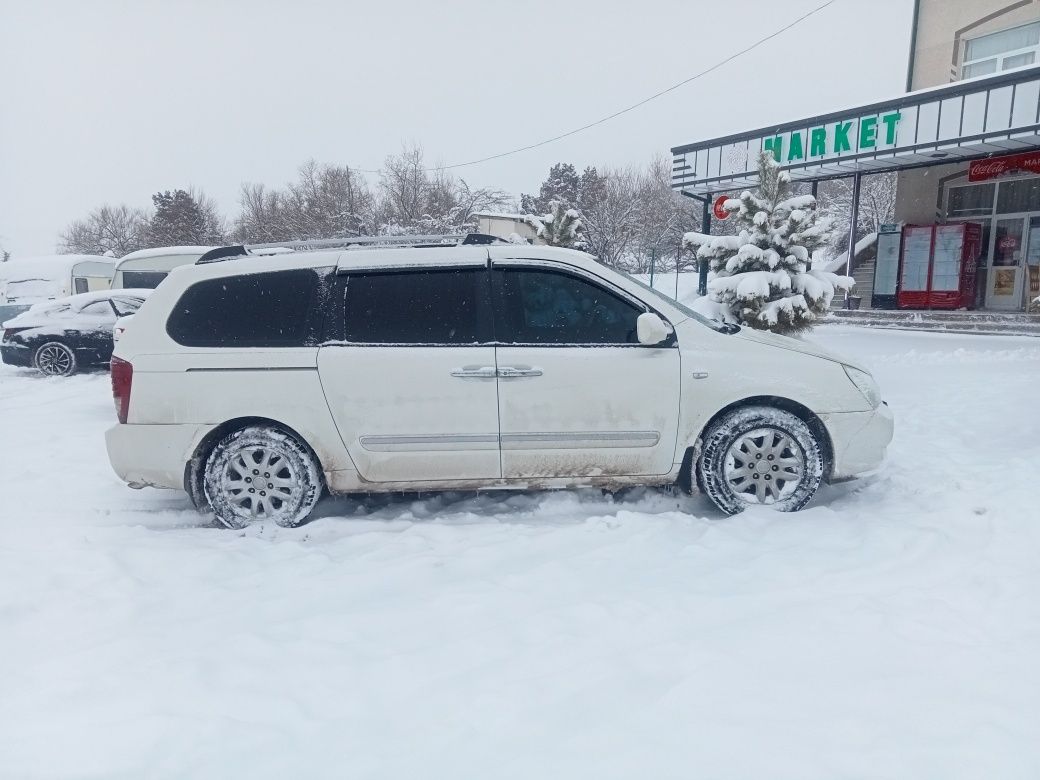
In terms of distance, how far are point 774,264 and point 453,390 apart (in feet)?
26.4

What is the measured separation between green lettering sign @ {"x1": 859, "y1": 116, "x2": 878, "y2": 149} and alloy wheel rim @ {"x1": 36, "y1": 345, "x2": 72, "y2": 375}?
59.1 feet

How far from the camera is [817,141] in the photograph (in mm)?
17406

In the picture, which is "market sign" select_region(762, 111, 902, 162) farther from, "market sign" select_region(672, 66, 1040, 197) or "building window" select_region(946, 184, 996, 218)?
"building window" select_region(946, 184, 996, 218)

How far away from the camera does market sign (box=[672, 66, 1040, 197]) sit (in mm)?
14055

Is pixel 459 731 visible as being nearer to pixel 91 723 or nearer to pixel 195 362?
pixel 91 723

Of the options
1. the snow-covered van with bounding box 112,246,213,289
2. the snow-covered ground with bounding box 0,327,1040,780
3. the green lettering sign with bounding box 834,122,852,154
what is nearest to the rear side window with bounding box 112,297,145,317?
the snow-covered van with bounding box 112,246,213,289

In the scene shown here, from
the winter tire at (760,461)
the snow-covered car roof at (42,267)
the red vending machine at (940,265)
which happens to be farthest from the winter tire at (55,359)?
the red vending machine at (940,265)

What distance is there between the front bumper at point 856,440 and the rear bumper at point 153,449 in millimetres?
3957

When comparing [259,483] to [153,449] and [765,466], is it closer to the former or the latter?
[153,449]

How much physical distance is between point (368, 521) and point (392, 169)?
3957 centimetres

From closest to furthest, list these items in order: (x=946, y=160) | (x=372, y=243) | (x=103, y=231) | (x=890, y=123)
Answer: (x=372, y=243) < (x=890, y=123) < (x=946, y=160) < (x=103, y=231)

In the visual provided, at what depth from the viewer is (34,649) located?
2.79 metres

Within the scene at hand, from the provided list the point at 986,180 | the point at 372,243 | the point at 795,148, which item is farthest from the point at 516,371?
the point at 986,180

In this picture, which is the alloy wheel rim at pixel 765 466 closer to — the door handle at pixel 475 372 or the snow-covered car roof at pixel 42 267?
the door handle at pixel 475 372
